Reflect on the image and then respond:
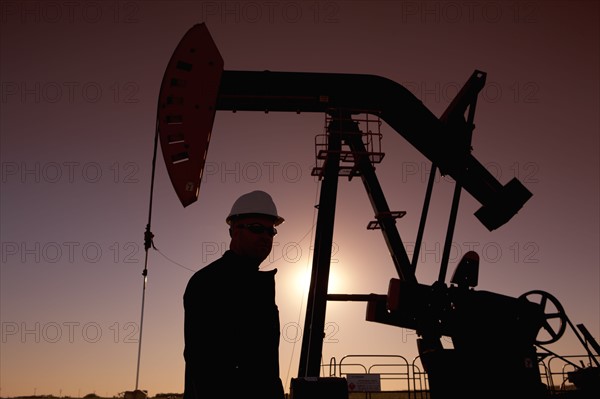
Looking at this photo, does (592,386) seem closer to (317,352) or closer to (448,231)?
(448,231)

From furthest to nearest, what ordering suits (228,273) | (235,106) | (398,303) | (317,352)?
(235,106) < (317,352) < (398,303) < (228,273)

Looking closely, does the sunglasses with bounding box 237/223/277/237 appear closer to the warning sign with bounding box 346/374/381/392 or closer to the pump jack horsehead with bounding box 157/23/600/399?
the pump jack horsehead with bounding box 157/23/600/399

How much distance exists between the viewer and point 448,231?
294 inches

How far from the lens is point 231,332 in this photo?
80.4 inches

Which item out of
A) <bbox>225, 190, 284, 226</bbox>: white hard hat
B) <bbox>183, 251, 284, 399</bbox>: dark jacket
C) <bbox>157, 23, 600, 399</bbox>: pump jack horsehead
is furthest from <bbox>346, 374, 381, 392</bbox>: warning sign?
<bbox>183, 251, 284, 399</bbox>: dark jacket

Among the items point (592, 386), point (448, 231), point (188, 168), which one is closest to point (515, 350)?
point (592, 386)

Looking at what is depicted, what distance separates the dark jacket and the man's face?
1.8 inches

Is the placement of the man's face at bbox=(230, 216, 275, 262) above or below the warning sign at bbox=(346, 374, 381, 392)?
above

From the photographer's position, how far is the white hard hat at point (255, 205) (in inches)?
93.0

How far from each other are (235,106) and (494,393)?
5.47 meters

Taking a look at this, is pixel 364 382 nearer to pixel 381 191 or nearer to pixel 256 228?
pixel 381 191

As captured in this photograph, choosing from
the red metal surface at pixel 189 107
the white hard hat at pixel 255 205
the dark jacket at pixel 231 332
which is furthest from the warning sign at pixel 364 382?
the dark jacket at pixel 231 332

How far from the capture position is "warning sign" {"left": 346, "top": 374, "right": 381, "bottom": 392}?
416 inches

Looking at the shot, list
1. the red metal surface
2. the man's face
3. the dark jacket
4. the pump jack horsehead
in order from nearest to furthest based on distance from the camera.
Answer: the dark jacket < the man's face < the pump jack horsehead < the red metal surface
